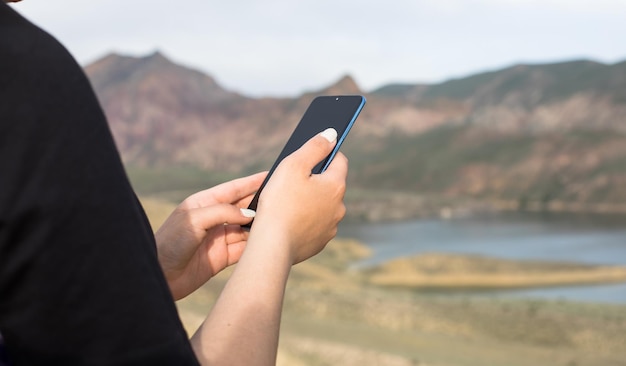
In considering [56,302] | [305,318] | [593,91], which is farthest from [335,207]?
[593,91]

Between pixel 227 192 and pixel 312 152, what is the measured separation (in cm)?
50

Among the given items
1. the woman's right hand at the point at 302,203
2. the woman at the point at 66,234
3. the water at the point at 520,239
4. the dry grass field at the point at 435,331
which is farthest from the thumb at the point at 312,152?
the water at the point at 520,239

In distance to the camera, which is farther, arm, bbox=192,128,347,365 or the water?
the water

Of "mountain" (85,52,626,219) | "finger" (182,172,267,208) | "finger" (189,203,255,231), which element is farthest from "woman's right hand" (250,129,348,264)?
"mountain" (85,52,626,219)

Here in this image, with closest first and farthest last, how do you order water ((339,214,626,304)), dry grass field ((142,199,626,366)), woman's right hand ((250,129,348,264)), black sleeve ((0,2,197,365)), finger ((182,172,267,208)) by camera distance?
black sleeve ((0,2,197,365)), woman's right hand ((250,129,348,264)), finger ((182,172,267,208)), dry grass field ((142,199,626,366)), water ((339,214,626,304))

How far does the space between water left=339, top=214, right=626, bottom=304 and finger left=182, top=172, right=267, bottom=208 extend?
33803 millimetres

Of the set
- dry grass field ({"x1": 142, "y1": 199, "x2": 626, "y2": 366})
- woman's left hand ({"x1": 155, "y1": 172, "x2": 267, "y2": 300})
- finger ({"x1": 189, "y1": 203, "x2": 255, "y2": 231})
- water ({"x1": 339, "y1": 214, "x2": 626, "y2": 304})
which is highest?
finger ({"x1": 189, "y1": 203, "x2": 255, "y2": 231})

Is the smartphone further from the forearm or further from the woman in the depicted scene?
the woman

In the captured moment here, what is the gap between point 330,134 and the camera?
1600mm

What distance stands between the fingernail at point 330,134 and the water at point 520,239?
34.0 metres

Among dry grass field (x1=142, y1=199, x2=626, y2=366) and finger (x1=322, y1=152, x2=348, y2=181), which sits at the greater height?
finger (x1=322, y1=152, x2=348, y2=181)

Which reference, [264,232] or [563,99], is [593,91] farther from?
[264,232]

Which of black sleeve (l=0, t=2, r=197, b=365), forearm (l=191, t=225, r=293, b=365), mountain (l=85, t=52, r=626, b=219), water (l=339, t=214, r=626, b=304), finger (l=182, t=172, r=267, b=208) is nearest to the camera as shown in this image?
black sleeve (l=0, t=2, r=197, b=365)

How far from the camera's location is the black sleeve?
36.7 inches
